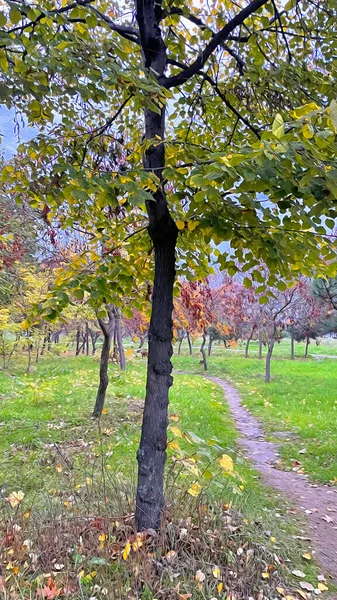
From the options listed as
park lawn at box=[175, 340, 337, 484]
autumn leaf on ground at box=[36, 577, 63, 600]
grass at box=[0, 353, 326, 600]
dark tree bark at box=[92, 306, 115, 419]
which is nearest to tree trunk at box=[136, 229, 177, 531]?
grass at box=[0, 353, 326, 600]

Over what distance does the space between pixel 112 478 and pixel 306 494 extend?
7.98 feet

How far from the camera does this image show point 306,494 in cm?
452

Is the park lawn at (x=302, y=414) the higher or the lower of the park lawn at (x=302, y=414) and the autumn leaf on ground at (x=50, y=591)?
the lower

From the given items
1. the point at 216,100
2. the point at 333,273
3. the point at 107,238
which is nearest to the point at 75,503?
the point at 107,238

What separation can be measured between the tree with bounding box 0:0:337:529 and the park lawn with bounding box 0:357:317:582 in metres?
0.53

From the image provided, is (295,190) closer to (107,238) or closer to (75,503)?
(107,238)

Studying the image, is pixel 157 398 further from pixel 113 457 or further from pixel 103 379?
pixel 103 379

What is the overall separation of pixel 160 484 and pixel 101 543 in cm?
50

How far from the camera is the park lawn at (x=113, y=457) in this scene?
9.66 ft

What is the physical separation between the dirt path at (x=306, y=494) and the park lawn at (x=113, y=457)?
163 mm

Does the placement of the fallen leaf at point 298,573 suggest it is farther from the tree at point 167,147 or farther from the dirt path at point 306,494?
the tree at point 167,147

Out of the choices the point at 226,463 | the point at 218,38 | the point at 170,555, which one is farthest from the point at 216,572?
the point at 218,38

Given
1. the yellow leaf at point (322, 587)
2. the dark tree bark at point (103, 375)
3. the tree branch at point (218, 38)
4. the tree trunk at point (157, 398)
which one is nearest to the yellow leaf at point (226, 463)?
the tree trunk at point (157, 398)

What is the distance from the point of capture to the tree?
173 centimetres
